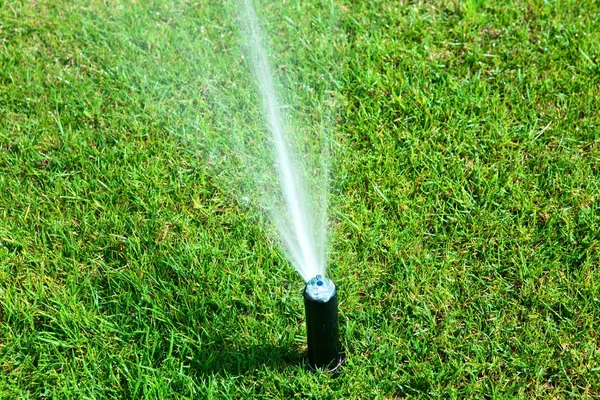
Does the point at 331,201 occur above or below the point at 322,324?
below

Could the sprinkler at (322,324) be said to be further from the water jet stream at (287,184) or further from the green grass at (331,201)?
the water jet stream at (287,184)

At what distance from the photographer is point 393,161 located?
137 inches

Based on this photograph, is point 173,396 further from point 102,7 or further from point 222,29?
point 102,7

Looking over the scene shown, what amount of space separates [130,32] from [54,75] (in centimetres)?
52

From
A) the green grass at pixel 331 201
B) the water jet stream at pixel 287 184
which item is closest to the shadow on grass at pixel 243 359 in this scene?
the green grass at pixel 331 201

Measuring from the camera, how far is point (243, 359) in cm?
280

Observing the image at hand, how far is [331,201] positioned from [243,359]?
89 cm

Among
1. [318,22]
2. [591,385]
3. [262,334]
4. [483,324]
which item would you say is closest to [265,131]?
[318,22]

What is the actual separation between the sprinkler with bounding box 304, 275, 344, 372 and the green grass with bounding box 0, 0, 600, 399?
0.24 feet

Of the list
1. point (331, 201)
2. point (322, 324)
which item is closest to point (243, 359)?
point (322, 324)

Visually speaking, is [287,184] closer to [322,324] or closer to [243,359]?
[243,359]

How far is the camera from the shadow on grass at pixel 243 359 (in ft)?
9.12

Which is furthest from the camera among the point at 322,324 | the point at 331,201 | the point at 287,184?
the point at 287,184

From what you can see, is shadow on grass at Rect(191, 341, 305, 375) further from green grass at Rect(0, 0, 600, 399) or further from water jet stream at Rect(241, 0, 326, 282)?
water jet stream at Rect(241, 0, 326, 282)
